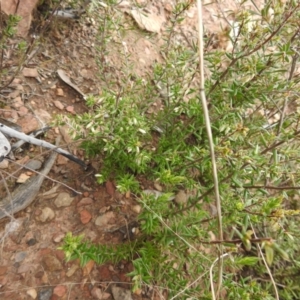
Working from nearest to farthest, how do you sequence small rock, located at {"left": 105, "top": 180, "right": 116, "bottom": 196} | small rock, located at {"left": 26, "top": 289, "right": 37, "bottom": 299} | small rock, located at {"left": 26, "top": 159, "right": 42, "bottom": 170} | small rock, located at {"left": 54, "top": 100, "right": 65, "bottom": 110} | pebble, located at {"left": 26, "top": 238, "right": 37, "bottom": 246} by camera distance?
small rock, located at {"left": 26, "top": 289, "right": 37, "bottom": 299} → pebble, located at {"left": 26, "top": 238, "right": 37, "bottom": 246} → small rock, located at {"left": 26, "top": 159, "right": 42, "bottom": 170} → small rock, located at {"left": 105, "top": 180, "right": 116, "bottom": 196} → small rock, located at {"left": 54, "top": 100, "right": 65, "bottom": 110}

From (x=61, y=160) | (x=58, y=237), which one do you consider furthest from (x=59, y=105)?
(x=58, y=237)

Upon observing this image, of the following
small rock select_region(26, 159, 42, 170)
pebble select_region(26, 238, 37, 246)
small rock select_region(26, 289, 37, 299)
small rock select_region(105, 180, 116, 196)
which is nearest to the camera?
small rock select_region(26, 289, 37, 299)

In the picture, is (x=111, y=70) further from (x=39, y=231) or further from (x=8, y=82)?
(x=39, y=231)

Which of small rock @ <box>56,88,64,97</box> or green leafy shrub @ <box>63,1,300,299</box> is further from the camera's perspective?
small rock @ <box>56,88,64,97</box>

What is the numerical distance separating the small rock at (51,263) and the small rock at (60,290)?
0.10m

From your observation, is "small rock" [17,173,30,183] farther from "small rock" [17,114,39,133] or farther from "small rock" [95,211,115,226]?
"small rock" [95,211,115,226]

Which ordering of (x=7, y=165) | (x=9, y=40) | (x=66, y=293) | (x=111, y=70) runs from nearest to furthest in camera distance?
(x=66, y=293) → (x=7, y=165) → (x=9, y=40) → (x=111, y=70)

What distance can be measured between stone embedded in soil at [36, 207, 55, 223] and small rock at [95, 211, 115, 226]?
0.27 m

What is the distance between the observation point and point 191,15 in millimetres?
3365

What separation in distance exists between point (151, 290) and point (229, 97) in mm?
1221

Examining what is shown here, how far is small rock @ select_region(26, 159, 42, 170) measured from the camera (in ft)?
7.39

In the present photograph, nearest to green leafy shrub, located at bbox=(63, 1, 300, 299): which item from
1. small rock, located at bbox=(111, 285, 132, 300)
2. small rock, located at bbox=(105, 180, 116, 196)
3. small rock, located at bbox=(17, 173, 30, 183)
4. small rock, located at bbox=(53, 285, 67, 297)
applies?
small rock, located at bbox=(105, 180, 116, 196)

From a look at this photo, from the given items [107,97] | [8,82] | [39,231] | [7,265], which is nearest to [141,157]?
[107,97]

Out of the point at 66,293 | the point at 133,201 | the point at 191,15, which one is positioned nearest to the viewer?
the point at 66,293
